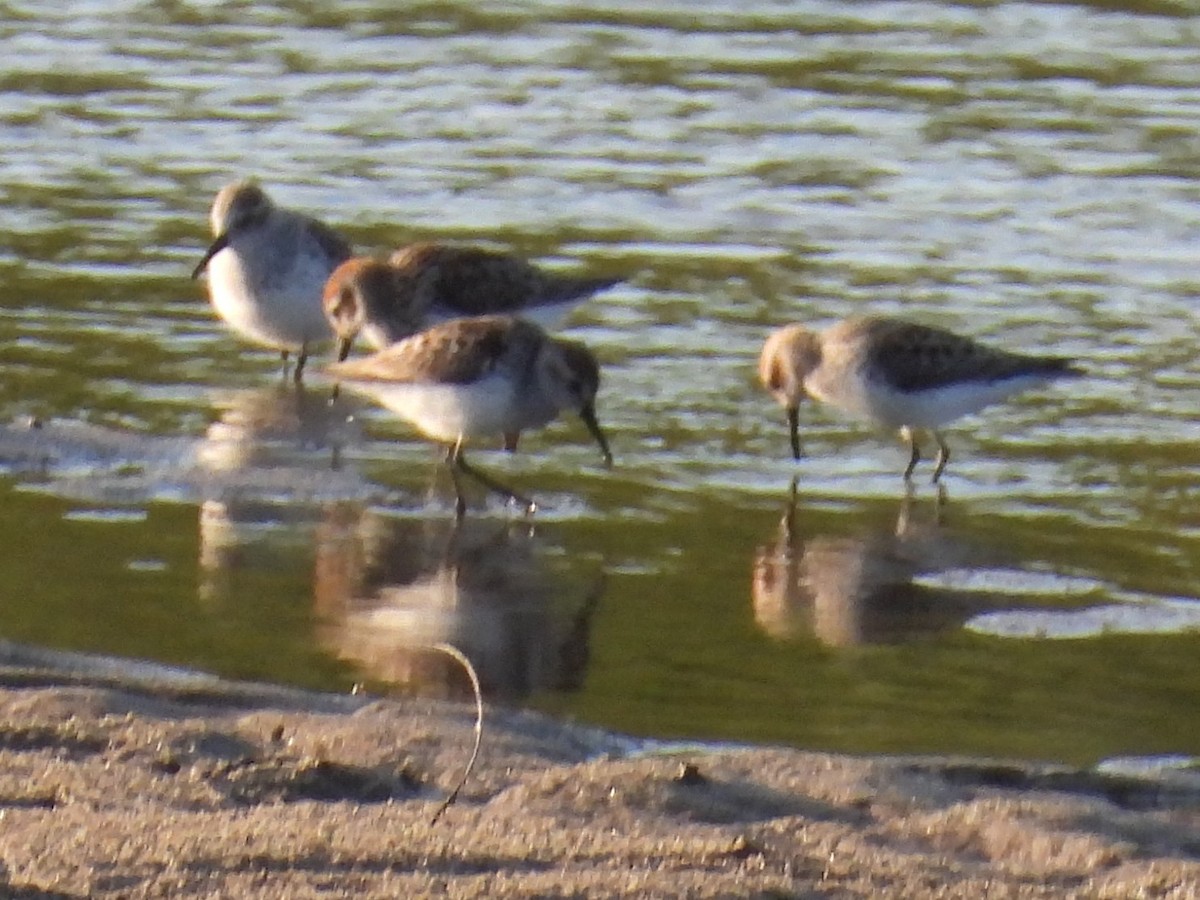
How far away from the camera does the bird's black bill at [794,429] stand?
390 inches

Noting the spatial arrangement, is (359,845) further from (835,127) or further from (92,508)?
(835,127)

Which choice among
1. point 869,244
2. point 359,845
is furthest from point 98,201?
point 359,845

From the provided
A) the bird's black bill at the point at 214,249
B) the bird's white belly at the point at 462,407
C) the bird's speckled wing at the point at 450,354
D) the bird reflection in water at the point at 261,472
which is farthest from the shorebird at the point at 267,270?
the bird's white belly at the point at 462,407

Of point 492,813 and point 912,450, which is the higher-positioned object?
point 492,813

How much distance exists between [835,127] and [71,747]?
11074 millimetres

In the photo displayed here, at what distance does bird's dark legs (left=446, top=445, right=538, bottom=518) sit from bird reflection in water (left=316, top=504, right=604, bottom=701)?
204 mm

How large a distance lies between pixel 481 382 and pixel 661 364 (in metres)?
1.97

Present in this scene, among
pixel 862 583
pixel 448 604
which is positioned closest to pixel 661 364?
pixel 862 583

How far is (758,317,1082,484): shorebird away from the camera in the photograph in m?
9.90

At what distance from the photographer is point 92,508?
873 centimetres

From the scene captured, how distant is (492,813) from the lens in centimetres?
539

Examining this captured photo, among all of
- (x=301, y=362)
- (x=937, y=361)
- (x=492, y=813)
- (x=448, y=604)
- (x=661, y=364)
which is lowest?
(x=301, y=362)

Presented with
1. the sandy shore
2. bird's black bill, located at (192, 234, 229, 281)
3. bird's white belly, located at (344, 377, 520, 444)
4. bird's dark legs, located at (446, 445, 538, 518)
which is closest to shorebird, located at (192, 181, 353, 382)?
bird's black bill, located at (192, 234, 229, 281)

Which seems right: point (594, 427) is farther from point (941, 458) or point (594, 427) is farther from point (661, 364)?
point (661, 364)
